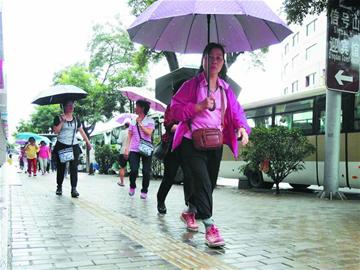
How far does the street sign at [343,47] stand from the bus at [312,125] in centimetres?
90

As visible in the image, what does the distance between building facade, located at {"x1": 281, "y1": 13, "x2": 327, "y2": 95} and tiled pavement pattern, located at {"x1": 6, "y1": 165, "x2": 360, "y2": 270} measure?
4070cm

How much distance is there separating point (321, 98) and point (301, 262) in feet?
26.9

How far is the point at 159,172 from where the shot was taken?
16.9 metres

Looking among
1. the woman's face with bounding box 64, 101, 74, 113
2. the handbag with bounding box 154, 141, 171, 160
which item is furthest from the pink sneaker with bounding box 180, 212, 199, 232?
the woman's face with bounding box 64, 101, 74, 113

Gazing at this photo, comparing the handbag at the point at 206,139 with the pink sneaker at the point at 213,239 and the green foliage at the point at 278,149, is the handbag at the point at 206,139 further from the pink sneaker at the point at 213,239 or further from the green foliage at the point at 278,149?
the green foliage at the point at 278,149

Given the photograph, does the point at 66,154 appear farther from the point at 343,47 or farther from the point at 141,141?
the point at 343,47

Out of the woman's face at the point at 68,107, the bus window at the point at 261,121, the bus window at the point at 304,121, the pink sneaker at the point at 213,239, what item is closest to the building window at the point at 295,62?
the bus window at the point at 261,121

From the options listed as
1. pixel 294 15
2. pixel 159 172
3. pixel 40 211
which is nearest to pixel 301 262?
pixel 40 211

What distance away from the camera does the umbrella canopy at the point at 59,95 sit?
9.50 metres

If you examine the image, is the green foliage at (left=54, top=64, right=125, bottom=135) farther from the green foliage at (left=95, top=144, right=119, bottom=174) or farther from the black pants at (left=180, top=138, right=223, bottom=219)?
the black pants at (left=180, top=138, right=223, bottom=219)

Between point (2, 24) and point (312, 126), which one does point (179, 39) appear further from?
point (2, 24)

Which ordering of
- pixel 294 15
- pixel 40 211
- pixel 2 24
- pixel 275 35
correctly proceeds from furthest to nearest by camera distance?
Result: pixel 2 24 < pixel 294 15 < pixel 40 211 < pixel 275 35

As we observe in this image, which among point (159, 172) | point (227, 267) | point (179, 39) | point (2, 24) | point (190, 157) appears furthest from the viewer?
point (159, 172)

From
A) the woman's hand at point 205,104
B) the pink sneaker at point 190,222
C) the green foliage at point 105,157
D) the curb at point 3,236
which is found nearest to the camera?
the curb at point 3,236
